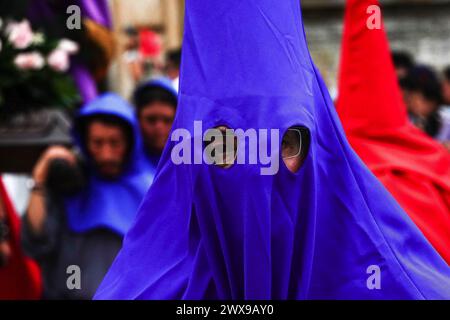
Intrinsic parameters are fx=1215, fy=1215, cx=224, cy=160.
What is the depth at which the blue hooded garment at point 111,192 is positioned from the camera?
5.80 meters

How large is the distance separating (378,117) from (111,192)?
145 centimetres

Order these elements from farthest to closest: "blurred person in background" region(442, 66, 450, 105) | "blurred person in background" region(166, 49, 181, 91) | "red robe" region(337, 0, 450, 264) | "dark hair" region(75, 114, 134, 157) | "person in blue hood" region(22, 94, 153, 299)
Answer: "blurred person in background" region(442, 66, 450, 105), "blurred person in background" region(166, 49, 181, 91), "dark hair" region(75, 114, 134, 157), "person in blue hood" region(22, 94, 153, 299), "red robe" region(337, 0, 450, 264)

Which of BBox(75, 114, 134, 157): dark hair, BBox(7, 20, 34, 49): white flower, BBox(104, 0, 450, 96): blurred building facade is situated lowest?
BBox(75, 114, 134, 157): dark hair

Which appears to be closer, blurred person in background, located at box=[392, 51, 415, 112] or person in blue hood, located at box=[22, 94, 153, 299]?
person in blue hood, located at box=[22, 94, 153, 299]

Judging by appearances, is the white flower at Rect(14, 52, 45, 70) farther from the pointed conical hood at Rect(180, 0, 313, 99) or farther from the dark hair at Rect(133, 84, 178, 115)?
the pointed conical hood at Rect(180, 0, 313, 99)

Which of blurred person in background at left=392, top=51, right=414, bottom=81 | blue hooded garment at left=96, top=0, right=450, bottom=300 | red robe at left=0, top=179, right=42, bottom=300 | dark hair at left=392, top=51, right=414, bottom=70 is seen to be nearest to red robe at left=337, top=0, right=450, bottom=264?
blue hooded garment at left=96, top=0, right=450, bottom=300

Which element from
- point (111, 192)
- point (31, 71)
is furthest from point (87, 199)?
point (31, 71)

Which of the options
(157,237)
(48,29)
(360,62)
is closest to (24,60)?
(48,29)

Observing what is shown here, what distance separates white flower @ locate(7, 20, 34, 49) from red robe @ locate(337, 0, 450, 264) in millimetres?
1810

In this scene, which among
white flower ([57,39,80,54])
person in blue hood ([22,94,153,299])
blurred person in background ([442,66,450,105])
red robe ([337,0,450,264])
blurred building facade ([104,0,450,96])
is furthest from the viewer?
blurred building facade ([104,0,450,96])

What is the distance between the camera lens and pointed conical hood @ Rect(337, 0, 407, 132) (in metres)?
5.11

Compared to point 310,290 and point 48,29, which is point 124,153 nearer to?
point 48,29

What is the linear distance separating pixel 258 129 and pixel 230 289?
1.49 feet

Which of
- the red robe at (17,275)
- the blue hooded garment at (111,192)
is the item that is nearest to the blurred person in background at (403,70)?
the blue hooded garment at (111,192)
